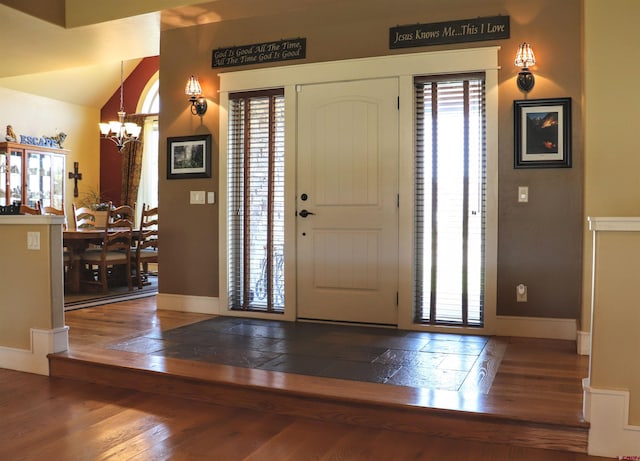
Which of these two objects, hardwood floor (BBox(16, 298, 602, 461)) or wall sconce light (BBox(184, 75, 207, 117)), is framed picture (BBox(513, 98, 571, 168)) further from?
wall sconce light (BBox(184, 75, 207, 117))

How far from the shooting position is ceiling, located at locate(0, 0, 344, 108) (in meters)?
4.68

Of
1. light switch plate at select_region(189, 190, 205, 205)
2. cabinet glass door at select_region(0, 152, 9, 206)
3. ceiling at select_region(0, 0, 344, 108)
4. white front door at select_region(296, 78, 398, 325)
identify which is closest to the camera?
white front door at select_region(296, 78, 398, 325)

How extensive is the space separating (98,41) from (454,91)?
11.4 feet

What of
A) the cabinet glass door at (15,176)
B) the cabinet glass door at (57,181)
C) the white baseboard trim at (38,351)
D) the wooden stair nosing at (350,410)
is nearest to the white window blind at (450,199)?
the wooden stair nosing at (350,410)

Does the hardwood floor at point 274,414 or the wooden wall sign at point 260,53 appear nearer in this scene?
the hardwood floor at point 274,414

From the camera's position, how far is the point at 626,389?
2.37 metres

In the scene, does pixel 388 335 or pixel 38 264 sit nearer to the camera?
pixel 38 264

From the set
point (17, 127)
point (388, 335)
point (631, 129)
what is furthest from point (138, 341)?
point (17, 127)

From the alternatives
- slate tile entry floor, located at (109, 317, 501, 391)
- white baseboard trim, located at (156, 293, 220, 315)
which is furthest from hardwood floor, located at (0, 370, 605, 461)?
white baseboard trim, located at (156, 293, 220, 315)

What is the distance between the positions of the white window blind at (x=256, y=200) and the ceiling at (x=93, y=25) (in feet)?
2.40

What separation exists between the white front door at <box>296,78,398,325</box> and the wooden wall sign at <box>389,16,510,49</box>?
32 centimetres

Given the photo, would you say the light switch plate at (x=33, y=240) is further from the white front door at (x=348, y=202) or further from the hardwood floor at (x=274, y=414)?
the white front door at (x=348, y=202)

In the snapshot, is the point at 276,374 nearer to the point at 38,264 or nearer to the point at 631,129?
the point at 38,264

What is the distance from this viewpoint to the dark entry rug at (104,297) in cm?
558
